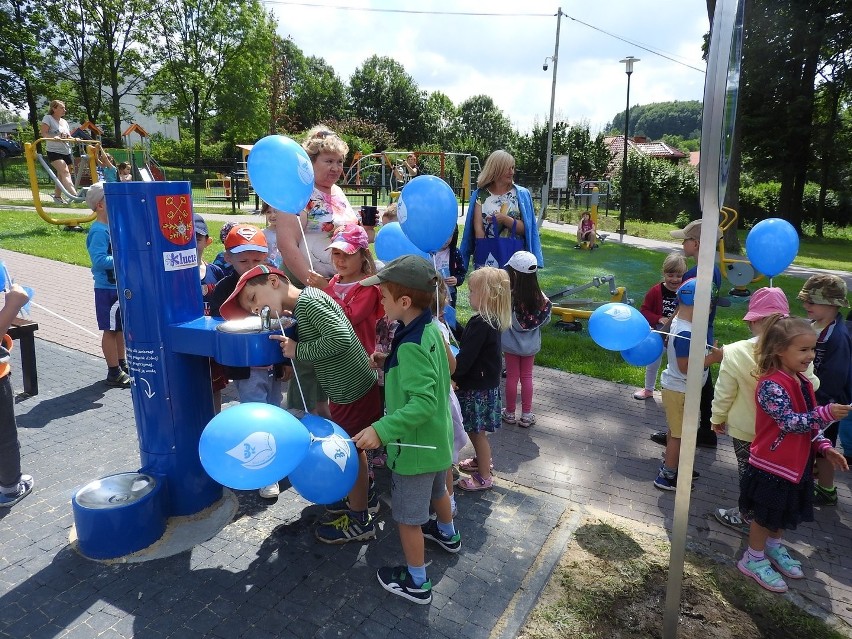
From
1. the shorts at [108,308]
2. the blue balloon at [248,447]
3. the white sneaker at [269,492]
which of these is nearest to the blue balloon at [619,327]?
the blue balloon at [248,447]

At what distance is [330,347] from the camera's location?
2.81 m

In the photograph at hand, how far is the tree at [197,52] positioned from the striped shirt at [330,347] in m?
36.5

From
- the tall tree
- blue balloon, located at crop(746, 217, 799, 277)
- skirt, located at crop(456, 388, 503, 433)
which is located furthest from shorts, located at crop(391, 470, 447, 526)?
the tall tree

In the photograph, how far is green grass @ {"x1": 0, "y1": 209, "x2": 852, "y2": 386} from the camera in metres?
6.58

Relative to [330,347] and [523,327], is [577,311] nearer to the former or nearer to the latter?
[523,327]

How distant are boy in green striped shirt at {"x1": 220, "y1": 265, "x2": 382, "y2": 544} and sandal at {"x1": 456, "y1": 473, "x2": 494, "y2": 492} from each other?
77cm

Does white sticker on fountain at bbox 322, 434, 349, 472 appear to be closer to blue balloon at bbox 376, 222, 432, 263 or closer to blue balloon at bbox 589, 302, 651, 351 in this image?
blue balloon at bbox 376, 222, 432, 263

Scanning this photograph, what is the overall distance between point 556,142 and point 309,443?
34.3 meters

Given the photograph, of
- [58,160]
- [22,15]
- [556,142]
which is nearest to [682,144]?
[556,142]

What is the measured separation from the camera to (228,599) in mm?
2660

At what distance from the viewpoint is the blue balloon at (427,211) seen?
3615 mm

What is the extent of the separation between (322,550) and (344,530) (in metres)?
0.15

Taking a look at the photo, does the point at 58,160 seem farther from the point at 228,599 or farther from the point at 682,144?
the point at 682,144

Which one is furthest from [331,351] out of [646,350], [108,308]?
[108,308]
